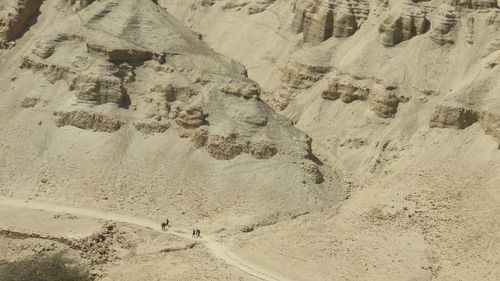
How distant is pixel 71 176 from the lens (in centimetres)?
4766

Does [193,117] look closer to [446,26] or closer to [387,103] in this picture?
[387,103]

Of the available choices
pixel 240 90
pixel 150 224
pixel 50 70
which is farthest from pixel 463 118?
pixel 50 70

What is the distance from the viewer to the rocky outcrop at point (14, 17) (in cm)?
5972

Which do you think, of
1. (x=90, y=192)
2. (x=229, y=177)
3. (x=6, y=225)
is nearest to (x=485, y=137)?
(x=229, y=177)

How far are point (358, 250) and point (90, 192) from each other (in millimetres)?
15649

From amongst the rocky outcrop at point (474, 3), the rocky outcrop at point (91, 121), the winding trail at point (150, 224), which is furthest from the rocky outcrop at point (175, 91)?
the rocky outcrop at point (474, 3)

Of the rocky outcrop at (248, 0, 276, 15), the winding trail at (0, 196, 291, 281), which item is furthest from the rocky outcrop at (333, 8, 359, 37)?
the winding trail at (0, 196, 291, 281)

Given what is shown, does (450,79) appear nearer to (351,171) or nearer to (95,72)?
(351,171)

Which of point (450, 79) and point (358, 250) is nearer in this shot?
point (358, 250)

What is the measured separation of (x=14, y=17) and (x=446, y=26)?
3066cm

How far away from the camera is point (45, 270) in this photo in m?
38.7

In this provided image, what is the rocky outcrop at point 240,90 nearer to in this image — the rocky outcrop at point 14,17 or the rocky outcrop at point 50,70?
the rocky outcrop at point 50,70

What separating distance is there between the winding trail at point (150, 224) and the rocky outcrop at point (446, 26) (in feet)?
68.7

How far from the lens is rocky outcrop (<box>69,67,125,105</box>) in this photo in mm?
50094
